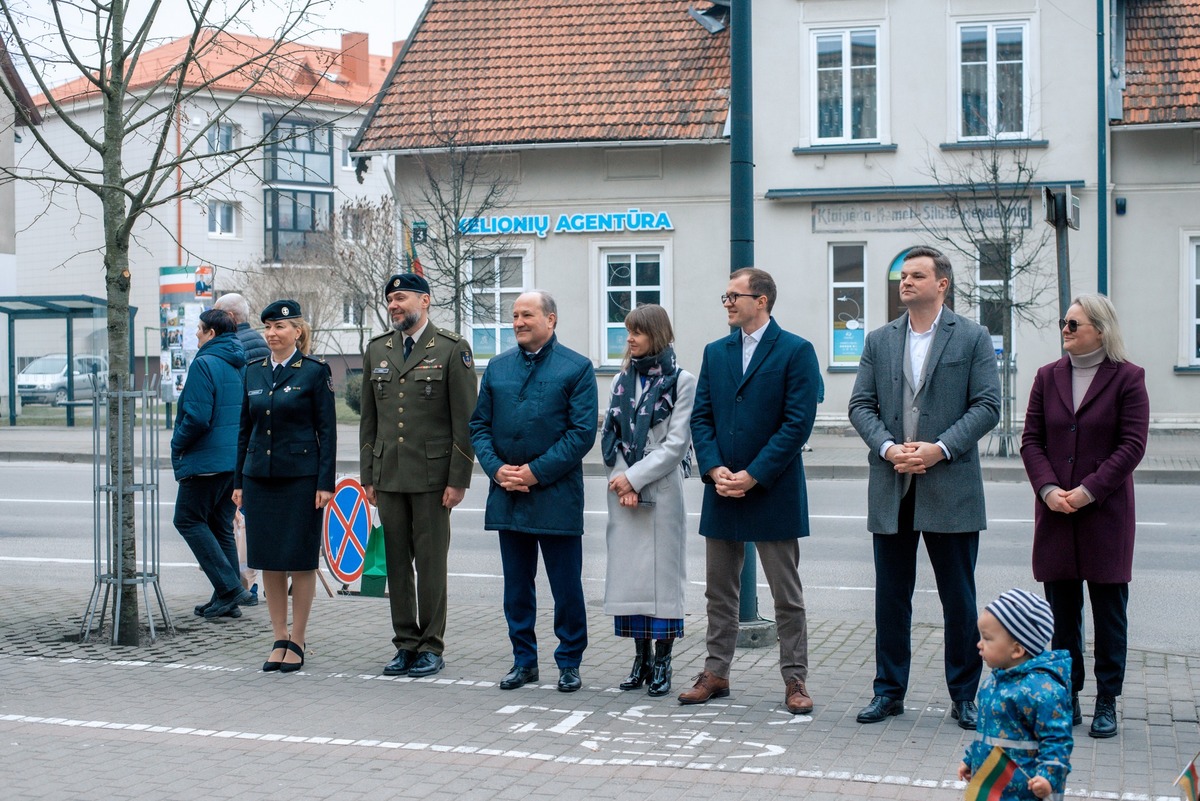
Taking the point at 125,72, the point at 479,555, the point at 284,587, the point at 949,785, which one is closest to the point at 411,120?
the point at 479,555

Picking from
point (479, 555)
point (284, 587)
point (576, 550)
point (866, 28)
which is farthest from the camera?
point (866, 28)

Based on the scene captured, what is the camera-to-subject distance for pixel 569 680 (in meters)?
7.09

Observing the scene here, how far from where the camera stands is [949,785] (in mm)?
5414

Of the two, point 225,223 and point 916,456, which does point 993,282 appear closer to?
point 916,456

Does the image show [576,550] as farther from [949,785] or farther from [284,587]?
[949,785]

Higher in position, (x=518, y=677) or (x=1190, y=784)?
(x=1190, y=784)

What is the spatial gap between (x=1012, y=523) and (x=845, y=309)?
456 inches

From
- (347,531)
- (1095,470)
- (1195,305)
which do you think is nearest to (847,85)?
(1195,305)

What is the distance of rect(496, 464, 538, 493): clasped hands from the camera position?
707 cm

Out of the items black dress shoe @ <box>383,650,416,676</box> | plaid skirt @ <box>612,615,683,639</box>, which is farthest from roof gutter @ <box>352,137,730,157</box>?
plaid skirt @ <box>612,615,683,639</box>

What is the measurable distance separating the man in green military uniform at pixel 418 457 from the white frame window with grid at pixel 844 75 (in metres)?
18.6

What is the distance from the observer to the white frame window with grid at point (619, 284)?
85.9ft

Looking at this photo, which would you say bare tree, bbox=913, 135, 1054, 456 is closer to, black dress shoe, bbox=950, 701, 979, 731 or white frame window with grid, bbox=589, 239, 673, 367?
white frame window with grid, bbox=589, 239, 673, 367

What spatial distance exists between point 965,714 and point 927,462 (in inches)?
44.1
